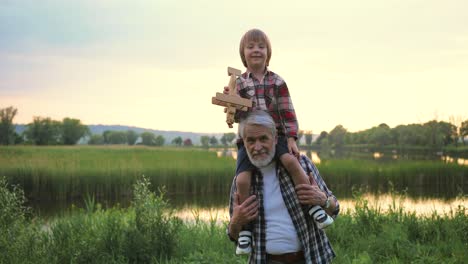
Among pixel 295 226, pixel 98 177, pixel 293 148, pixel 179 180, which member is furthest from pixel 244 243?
pixel 179 180

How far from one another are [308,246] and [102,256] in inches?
154

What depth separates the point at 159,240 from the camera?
18.9 feet

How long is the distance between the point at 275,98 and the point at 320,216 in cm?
68

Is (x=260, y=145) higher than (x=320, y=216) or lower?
higher

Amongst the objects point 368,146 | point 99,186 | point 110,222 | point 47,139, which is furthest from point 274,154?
point 368,146

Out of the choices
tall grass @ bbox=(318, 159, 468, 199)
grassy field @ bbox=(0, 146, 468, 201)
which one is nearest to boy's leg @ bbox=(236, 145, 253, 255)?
grassy field @ bbox=(0, 146, 468, 201)

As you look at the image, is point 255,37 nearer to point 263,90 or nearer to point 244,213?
point 263,90

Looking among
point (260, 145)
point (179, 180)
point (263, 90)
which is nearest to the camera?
point (260, 145)

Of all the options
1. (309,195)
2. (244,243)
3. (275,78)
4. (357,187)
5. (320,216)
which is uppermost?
(275,78)

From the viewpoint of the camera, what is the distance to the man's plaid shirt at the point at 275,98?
2.50 metres

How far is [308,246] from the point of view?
222cm

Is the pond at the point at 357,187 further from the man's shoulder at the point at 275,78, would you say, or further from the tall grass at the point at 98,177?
the man's shoulder at the point at 275,78

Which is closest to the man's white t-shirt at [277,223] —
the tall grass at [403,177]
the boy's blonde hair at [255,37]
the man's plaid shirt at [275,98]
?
the man's plaid shirt at [275,98]

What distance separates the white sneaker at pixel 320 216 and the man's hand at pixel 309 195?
3cm
